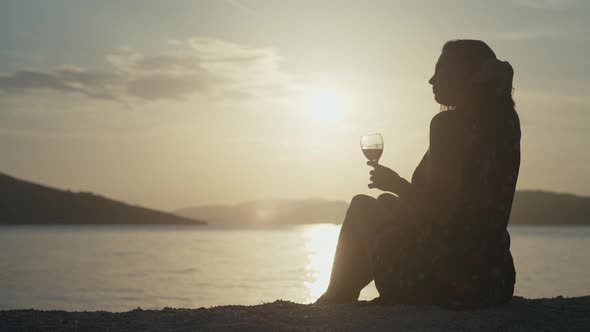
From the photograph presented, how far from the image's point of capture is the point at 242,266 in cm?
3014

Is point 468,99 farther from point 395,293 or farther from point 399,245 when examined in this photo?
point 395,293

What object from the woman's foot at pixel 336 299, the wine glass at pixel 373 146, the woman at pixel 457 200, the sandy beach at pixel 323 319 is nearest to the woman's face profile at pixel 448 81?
the woman at pixel 457 200

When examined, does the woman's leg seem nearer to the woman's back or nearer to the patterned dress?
the patterned dress

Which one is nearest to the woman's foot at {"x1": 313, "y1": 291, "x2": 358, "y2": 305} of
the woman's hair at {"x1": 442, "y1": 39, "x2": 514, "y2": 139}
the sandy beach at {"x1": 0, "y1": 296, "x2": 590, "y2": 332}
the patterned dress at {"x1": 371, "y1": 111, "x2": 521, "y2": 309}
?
the sandy beach at {"x1": 0, "y1": 296, "x2": 590, "y2": 332}

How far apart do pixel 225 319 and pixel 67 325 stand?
134cm

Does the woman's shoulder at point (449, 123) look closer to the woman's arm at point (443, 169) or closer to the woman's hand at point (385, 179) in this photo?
the woman's arm at point (443, 169)

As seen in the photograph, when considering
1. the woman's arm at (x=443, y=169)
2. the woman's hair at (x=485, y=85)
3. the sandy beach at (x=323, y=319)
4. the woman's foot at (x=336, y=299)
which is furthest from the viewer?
the woman's foot at (x=336, y=299)

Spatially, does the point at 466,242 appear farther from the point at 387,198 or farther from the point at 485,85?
the point at 485,85

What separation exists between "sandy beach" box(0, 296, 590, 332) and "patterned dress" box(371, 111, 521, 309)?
0.57ft

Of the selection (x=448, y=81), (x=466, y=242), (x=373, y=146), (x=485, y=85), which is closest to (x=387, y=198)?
(x=373, y=146)

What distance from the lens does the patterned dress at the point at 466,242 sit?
17.7 ft

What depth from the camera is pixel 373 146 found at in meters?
6.10

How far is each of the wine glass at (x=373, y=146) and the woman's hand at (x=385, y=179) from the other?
0.50m

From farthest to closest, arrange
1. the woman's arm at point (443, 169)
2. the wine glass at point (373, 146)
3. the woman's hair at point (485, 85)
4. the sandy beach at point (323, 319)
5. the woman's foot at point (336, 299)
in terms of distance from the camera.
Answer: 1. the woman's foot at point (336, 299)
2. the wine glass at point (373, 146)
3. the sandy beach at point (323, 319)
4. the woman's hair at point (485, 85)
5. the woman's arm at point (443, 169)
